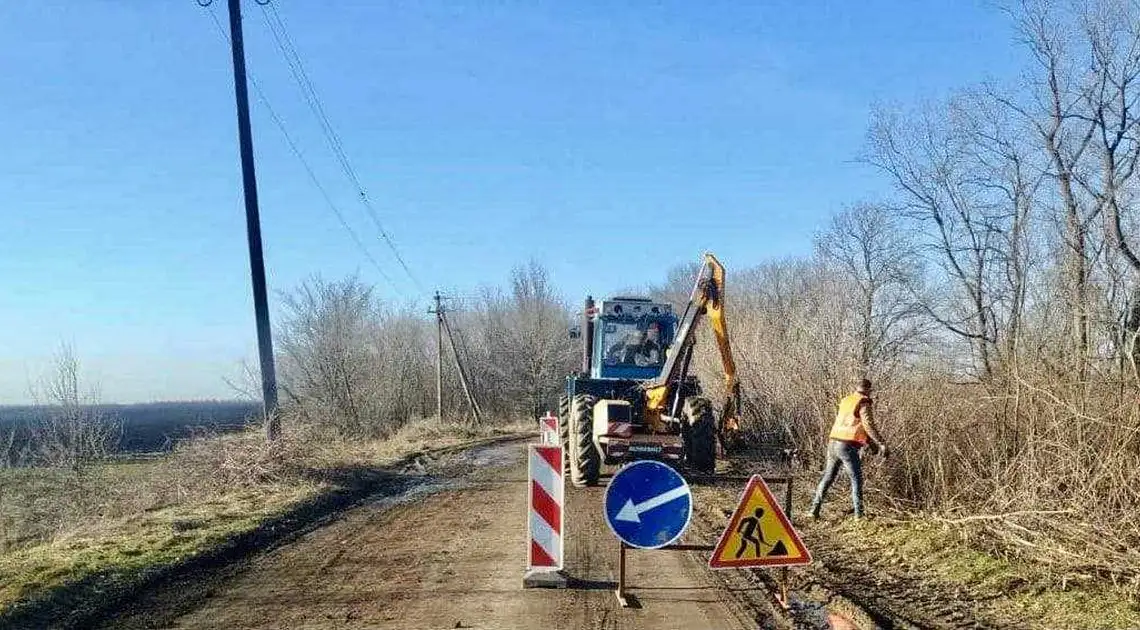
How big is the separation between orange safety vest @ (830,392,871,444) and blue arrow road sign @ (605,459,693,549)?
13.2ft

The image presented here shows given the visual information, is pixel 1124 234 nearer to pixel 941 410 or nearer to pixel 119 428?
pixel 941 410

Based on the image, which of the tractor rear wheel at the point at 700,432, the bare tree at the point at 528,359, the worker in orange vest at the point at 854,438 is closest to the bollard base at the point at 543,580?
the worker in orange vest at the point at 854,438

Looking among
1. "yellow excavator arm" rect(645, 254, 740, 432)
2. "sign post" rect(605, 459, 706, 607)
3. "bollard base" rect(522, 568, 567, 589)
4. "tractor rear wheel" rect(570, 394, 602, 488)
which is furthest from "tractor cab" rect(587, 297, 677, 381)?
"sign post" rect(605, 459, 706, 607)

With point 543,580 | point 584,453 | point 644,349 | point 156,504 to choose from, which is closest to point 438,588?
point 543,580

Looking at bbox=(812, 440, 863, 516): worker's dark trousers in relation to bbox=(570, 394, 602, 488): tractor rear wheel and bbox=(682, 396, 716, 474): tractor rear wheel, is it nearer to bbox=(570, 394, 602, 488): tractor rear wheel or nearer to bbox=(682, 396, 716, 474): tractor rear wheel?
bbox=(682, 396, 716, 474): tractor rear wheel

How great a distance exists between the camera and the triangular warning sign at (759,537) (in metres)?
6.49

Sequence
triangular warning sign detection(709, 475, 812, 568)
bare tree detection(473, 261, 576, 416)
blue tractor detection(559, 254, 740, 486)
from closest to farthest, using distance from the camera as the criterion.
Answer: triangular warning sign detection(709, 475, 812, 568) → blue tractor detection(559, 254, 740, 486) → bare tree detection(473, 261, 576, 416)

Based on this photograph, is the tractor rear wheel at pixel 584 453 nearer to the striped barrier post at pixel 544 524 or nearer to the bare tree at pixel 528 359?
the striped barrier post at pixel 544 524

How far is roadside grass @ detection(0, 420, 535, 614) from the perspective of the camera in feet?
28.1

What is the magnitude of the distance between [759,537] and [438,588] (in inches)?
111

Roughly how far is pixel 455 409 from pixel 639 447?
33876 millimetres

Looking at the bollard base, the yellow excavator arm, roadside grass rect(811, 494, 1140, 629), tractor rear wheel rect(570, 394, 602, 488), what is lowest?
roadside grass rect(811, 494, 1140, 629)

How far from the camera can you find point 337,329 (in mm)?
38469

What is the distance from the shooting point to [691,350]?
1452cm
